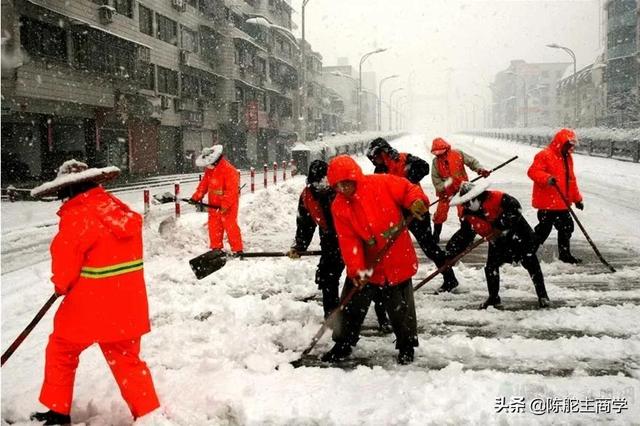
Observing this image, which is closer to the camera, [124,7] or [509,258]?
[509,258]

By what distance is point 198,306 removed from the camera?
590 cm

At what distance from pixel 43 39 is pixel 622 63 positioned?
49.8m

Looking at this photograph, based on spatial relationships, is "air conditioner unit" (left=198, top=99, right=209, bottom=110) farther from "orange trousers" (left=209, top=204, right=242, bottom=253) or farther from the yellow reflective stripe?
the yellow reflective stripe

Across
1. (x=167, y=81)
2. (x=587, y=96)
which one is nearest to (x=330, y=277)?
(x=167, y=81)

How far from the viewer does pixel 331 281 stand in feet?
16.6

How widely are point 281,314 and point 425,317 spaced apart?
1476mm

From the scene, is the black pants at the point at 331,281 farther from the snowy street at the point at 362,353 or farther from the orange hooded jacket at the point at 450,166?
the orange hooded jacket at the point at 450,166

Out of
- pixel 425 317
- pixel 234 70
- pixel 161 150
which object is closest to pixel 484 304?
pixel 425 317

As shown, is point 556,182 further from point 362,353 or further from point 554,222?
point 362,353

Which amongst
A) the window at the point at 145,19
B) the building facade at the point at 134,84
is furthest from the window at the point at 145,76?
the window at the point at 145,19

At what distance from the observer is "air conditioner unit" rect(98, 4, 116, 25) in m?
23.3

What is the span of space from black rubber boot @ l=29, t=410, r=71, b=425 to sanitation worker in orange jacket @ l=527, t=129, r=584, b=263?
5.63 metres

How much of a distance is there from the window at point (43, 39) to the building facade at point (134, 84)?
0.04 m

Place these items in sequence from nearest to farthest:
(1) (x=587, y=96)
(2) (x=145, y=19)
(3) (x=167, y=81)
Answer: (2) (x=145, y=19)
(3) (x=167, y=81)
(1) (x=587, y=96)
